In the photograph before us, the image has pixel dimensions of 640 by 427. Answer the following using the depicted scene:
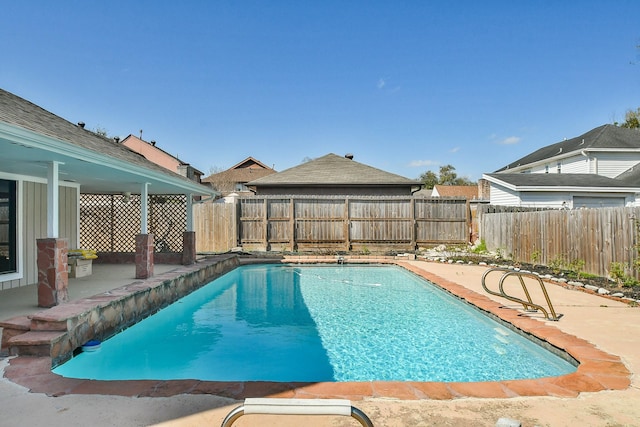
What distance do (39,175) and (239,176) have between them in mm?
34667

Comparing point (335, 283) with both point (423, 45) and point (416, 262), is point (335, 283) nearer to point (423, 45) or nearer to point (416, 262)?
point (416, 262)

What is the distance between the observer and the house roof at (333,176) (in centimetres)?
1680

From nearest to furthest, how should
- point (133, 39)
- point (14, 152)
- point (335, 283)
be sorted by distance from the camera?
point (14, 152)
point (335, 283)
point (133, 39)

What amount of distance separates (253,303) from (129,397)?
195 inches

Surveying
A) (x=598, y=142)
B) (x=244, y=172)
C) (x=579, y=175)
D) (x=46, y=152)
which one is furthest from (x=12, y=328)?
(x=244, y=172)

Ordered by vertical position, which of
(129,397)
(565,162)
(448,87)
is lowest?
(129,397)

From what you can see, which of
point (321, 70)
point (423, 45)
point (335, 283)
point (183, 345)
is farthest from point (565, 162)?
point (183, 345)

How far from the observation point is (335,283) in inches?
391

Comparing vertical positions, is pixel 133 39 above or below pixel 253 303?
above

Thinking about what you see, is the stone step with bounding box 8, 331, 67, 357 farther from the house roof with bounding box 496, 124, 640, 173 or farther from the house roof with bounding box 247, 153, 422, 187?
the house roof with bounding box 496, 124, 640, 173

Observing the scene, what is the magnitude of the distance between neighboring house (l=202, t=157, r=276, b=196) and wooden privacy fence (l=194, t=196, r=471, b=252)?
78.6ft

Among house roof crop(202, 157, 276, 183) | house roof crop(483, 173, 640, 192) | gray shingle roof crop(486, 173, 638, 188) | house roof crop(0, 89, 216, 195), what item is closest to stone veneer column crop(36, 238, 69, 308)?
house roof crop(0, 89, 216, 195)

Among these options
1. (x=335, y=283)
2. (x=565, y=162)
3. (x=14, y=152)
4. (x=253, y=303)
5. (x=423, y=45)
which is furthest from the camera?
(x=565, y=162)

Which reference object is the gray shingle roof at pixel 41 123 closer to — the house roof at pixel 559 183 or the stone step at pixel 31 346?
the stone step at pixel 31 346
